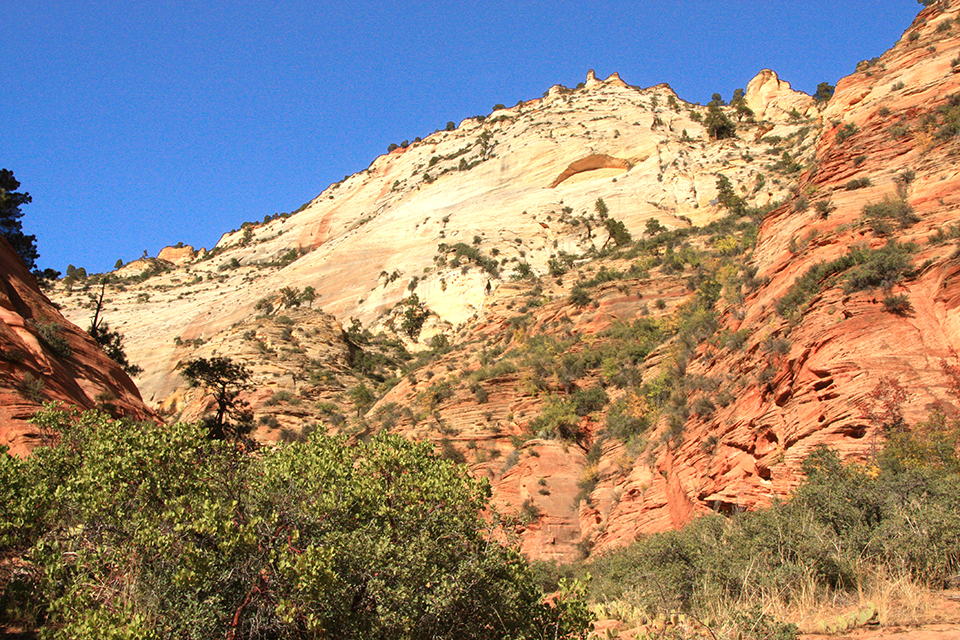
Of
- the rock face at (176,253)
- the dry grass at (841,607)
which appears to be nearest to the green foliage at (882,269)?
the dry grass at (841,607)

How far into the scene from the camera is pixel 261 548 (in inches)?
301

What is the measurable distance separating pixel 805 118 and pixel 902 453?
66.9 meters

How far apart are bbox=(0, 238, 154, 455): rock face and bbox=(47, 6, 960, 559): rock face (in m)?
9.91

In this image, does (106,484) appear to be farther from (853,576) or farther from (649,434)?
(649,434)

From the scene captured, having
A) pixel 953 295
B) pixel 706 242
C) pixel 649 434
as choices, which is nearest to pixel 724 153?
pixel 706 242

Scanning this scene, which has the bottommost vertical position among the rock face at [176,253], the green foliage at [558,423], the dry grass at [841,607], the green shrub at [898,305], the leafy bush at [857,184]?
the dry grass at [841,607]

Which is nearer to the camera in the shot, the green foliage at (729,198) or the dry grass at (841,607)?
the dry grass at (841,607)

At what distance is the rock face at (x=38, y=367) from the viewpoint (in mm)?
17219

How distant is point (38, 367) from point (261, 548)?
15.8 metres

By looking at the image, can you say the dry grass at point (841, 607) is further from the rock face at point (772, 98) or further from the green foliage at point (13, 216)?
the rock face at point (772, 98)

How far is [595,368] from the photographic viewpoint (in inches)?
1118

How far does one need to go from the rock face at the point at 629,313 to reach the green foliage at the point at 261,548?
5.79m

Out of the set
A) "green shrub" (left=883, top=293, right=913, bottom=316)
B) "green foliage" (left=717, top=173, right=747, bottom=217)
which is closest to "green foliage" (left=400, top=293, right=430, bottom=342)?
"green foliage" (left=717, top=173, right=747, bottom=217)

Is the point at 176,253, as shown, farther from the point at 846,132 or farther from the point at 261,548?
the point at 261,548
